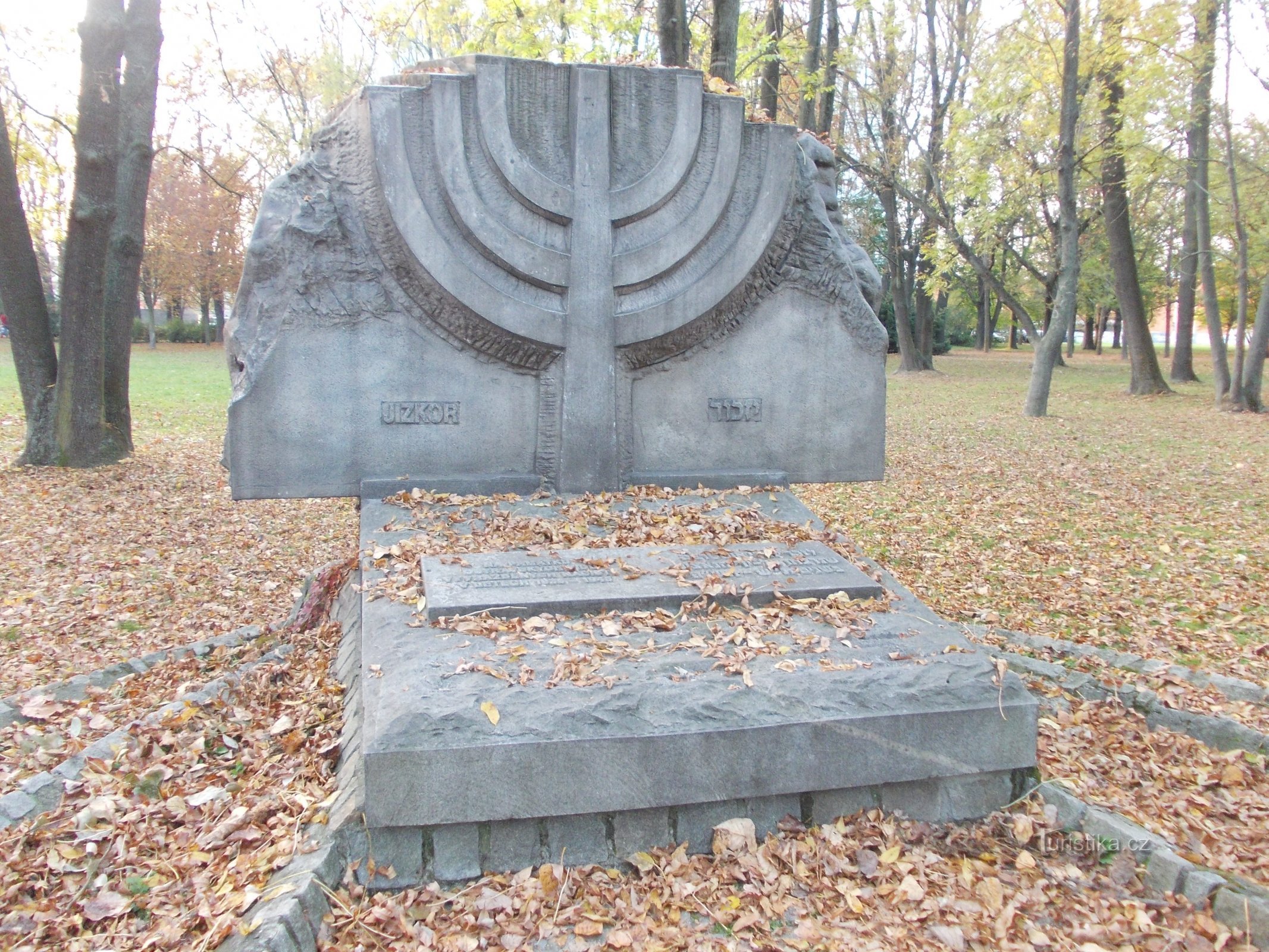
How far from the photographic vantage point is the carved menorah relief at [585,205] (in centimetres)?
407

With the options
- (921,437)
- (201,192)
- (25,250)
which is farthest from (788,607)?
(201,192)

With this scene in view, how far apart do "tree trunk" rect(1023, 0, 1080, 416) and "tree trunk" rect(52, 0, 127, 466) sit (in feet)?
42.9

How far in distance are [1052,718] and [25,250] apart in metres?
11.1

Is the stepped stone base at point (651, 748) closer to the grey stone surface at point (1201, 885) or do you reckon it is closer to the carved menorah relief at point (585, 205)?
the grey stone surface at point (1201, 885)

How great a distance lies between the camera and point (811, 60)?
14.9m

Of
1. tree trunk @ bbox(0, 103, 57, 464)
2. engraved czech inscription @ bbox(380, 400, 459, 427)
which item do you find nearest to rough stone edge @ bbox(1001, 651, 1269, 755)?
engraved czech inscription @ bbox(380, 400, 459, 427)

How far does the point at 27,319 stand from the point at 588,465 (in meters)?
9.02

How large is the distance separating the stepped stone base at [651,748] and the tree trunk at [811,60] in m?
12.6

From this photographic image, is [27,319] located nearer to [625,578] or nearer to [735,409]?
[735,409]

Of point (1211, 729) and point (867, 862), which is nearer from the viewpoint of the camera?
point (867, 862)

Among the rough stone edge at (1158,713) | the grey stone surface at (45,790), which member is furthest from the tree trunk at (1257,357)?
the grey stone surface at (45,790)

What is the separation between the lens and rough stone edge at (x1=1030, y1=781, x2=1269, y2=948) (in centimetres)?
273

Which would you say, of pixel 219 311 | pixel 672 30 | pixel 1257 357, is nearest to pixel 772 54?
pixel 672 30

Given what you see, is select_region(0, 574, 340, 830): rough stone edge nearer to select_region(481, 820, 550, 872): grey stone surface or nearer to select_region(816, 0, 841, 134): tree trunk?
select_region(481, 820, 550, 872): grey stone surface
